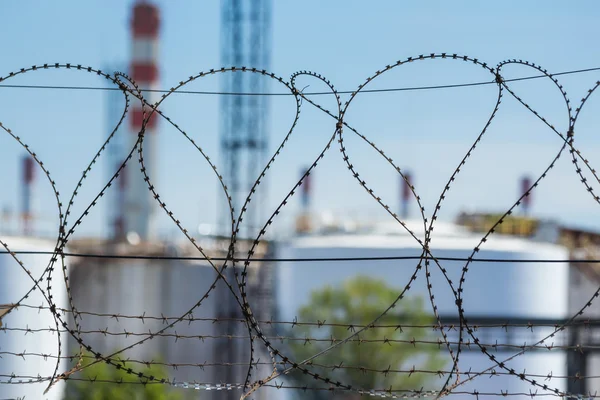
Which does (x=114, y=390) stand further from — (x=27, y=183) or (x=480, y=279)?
(x=27, y=183)

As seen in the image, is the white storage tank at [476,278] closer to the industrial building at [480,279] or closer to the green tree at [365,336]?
the industrial building at [480,279]

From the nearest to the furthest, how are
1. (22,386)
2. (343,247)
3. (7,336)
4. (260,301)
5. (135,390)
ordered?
(22,386) < (7,336) < (135,390) < (343,247) < (260,301)

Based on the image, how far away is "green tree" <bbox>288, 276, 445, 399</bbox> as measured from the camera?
23.8 m

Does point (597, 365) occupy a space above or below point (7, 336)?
below

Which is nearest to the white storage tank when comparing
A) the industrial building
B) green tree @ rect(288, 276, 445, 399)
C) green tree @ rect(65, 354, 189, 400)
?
the industrial building

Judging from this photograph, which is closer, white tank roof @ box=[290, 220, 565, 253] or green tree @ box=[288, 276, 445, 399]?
green tree @ box=[288, 276, 445, 399]

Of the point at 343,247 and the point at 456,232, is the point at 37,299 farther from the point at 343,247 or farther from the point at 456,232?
the point at 456,232

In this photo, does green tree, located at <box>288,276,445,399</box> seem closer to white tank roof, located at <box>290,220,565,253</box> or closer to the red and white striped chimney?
white tank roof, located at <box>290,220,565,253</box>

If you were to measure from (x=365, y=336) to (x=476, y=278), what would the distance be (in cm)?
338

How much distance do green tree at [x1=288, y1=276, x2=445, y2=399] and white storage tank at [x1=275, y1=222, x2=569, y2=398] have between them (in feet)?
1.29

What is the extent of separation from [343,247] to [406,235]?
1.90 metres

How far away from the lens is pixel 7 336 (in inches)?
345

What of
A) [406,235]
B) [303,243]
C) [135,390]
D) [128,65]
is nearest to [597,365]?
[406,235]

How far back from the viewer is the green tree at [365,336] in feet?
78.2
